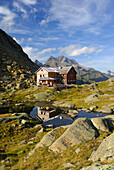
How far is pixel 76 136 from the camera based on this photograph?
13906 mm

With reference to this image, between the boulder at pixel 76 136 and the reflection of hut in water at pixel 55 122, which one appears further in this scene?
the reflection of hut in water at pixel 55 122

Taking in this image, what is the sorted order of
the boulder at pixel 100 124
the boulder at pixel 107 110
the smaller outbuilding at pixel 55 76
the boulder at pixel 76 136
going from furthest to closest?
the smaller outbuilding at pixel 55 76
the boulder at pixel 107 110
the boulder at pixel 100 124
the boulder at pixel 76 136

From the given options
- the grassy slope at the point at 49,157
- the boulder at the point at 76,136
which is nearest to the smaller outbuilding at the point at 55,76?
the boulder at the point at 76,136

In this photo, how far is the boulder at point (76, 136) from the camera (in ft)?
42.9

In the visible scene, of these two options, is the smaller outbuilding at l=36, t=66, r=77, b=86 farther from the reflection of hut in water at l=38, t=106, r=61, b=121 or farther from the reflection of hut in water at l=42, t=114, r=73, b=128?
the reflection of hut in water at l=42, t=114, r=73, b=128

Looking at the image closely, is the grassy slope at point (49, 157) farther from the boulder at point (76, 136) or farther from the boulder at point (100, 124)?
the boulder at point (100, 124)

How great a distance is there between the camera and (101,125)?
53.0 ft

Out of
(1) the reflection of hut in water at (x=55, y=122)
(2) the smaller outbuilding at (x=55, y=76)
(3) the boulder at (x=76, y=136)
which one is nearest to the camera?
(3) the boulder at (x=76, y=136)

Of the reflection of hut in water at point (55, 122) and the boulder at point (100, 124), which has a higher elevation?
the boulder at point (100, 124)

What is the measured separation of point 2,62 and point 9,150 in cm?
11623

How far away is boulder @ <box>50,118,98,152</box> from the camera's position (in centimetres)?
1308

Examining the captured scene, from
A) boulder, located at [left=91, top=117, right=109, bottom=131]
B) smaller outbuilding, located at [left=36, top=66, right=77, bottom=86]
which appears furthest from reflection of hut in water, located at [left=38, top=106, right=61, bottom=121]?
smaller outbuilding, located at [left=36, top=66, right=77, bottom=86]

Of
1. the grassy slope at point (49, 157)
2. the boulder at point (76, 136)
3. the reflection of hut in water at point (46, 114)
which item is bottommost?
the reflection of hut in water at point (46, 114)

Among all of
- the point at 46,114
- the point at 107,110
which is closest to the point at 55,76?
the point at 46,114
